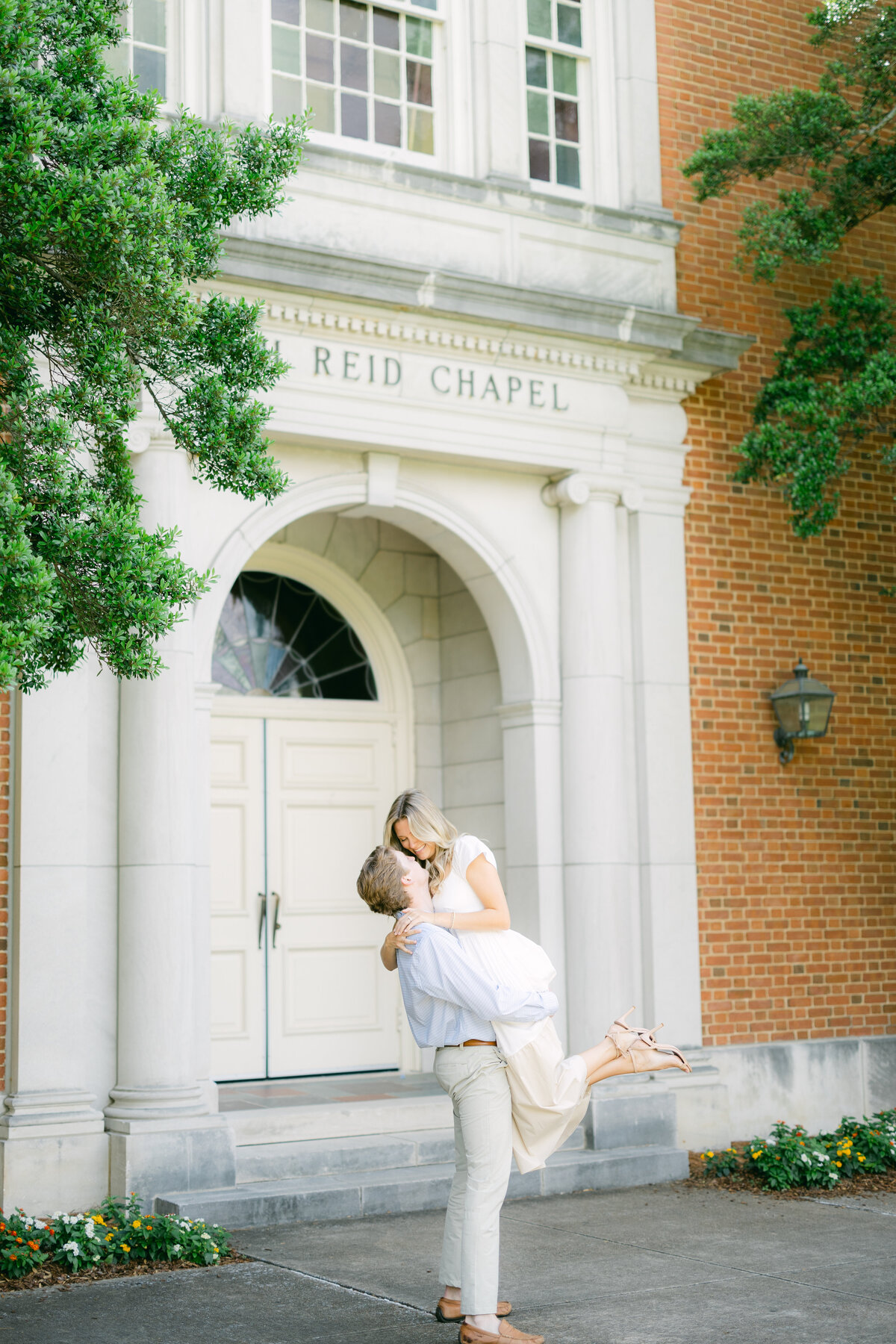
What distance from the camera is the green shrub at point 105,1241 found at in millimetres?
6547

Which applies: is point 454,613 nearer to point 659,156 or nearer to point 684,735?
point 684,735

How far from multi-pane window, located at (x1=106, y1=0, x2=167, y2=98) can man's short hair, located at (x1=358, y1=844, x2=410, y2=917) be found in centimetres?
537

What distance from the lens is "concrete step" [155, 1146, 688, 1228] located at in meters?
7.40

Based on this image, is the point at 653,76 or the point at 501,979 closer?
the point at 501,979

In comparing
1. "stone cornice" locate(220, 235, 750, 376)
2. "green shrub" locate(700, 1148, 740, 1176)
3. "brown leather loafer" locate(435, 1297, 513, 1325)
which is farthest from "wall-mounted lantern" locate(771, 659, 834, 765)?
"brown leather loafer" locate(435, 1297, 513, 1325)

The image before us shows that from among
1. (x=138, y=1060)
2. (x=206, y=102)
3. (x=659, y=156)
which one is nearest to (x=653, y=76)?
(x=659, y=156)

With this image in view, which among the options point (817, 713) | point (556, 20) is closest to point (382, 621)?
point (817, 713)

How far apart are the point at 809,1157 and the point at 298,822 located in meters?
3.98

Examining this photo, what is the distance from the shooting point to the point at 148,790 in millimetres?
7891

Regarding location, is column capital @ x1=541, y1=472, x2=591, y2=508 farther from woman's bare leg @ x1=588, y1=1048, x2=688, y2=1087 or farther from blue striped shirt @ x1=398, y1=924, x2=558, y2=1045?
woman's bare leg @ x1=588, y1=1048, x2=688, y2=1087

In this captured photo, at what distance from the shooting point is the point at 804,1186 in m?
8.59

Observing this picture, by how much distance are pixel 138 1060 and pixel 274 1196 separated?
0.99 metres

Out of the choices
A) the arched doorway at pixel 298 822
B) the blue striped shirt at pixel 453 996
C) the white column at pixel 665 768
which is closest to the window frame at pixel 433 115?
the white column at pixel 665 768

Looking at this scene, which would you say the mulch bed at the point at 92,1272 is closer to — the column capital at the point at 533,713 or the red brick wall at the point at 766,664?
the column capital at the point at 533,713
